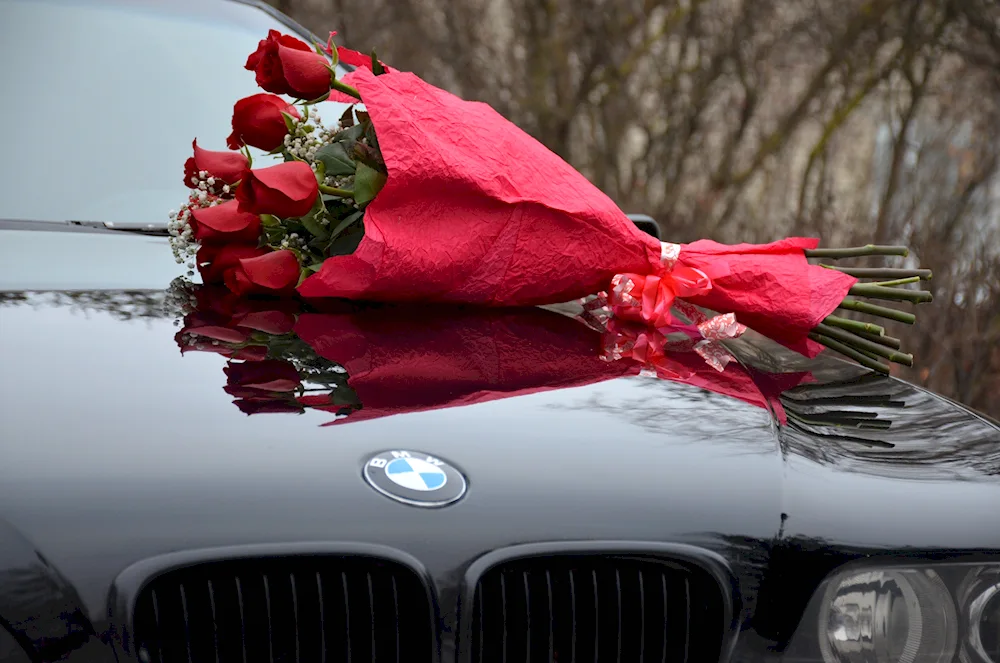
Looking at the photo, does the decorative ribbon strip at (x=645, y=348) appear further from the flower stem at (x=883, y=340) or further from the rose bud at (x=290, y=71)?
the rose bud at (x=290, y=71)

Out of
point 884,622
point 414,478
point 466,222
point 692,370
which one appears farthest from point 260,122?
point 884,622

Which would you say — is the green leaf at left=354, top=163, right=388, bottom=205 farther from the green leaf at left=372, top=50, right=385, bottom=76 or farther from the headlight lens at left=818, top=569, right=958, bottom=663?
the headlight lens at left=818, top=569, right=958, bottom=663

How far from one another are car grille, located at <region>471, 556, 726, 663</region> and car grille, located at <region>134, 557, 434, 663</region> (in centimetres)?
10

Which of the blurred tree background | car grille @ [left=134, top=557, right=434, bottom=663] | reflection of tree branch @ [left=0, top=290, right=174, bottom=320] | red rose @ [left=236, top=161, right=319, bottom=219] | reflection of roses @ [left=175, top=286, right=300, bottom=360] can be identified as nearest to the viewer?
car grille @ [left=134, top=557, right=434, bottom=663]

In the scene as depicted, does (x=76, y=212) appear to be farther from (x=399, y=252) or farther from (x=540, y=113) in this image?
(x=540, y=113)

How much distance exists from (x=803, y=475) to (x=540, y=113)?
25.5 feet

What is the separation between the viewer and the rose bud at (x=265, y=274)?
206cm

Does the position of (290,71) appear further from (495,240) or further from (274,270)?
(495,240)

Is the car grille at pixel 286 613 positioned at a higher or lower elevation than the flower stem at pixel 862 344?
lower

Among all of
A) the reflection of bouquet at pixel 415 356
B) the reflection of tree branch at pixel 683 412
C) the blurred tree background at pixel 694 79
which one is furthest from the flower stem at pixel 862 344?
the blurred tree background at pixel 694 79

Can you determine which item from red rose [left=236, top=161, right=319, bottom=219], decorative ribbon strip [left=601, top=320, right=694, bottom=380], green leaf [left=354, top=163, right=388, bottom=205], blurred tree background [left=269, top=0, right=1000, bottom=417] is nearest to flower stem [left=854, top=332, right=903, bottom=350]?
decorative ribbon strip [left=601, top=320, right=694, bottom=380]

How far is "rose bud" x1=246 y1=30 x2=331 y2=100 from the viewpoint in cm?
212

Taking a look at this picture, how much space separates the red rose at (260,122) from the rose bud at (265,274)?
0.80 feet

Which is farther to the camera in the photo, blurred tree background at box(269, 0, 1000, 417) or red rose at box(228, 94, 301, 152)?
blurred tree background at box(269, 0, 1000, 417)
